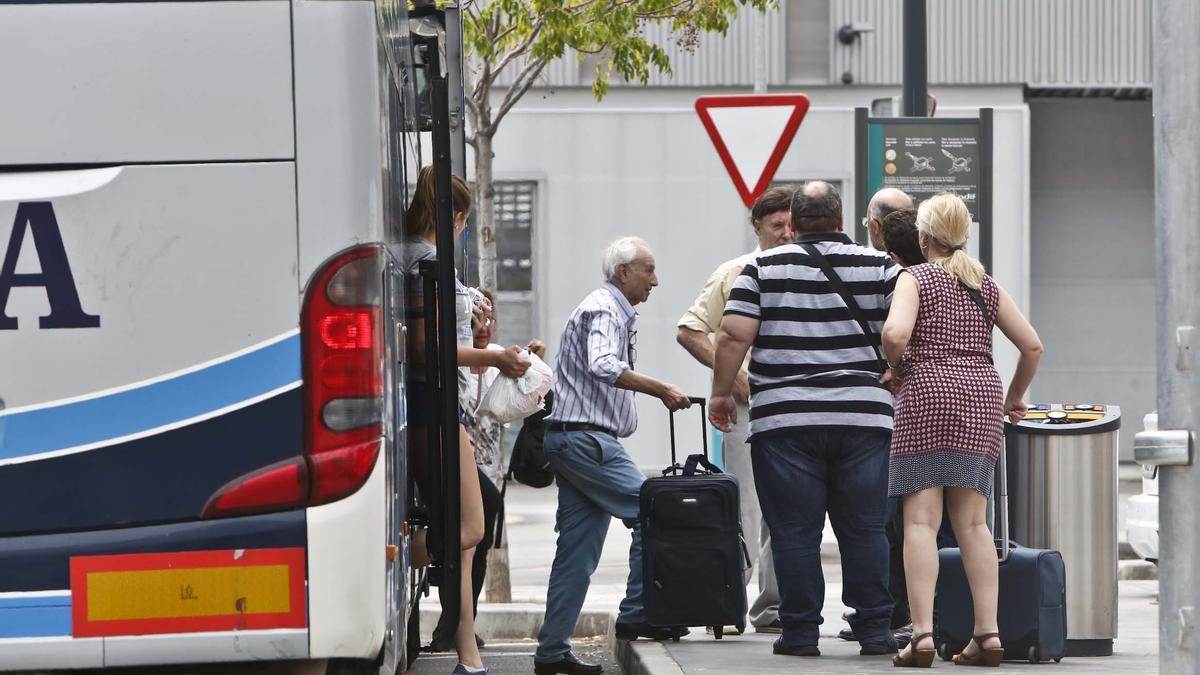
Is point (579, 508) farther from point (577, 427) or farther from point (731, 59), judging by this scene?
point (731, 59)

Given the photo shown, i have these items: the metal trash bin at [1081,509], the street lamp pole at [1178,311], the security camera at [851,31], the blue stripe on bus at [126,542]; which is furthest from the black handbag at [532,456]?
the security camera at [851,31]

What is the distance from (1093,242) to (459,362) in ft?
60.0

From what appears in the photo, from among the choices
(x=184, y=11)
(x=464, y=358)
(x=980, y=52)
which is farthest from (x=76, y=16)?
(x=980, y=52)

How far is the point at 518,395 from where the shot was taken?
671cm

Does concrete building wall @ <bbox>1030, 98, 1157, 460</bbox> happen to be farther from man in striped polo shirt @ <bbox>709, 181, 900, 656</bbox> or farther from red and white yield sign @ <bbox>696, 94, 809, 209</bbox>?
man in striped polo shirt @ <bbox>709, 181, 900, 656</bbox>

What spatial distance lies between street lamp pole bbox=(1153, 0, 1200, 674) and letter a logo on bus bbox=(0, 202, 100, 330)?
7.57ft

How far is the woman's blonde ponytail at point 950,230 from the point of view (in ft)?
21.1

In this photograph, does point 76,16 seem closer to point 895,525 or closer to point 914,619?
point 914,619

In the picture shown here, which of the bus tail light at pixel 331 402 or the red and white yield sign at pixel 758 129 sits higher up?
the red and white yield sign at pixel 758 129

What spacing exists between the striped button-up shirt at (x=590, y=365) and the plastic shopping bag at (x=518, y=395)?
293mm

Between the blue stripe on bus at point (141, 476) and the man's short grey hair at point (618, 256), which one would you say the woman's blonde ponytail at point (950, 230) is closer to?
the man's short grey hair at point (618, 256)

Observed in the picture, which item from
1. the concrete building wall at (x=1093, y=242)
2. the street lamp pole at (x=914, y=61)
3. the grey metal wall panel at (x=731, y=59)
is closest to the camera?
the street lamp pole at (x=914, y=61)

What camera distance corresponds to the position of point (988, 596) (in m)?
6.34

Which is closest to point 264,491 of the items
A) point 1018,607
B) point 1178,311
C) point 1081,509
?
point 1178,311
